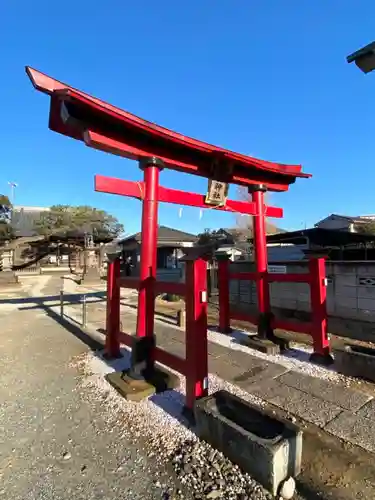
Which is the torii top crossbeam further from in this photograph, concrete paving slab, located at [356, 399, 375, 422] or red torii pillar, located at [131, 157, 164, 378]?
concrete paving slab, located at [356, 399, 375, 422]

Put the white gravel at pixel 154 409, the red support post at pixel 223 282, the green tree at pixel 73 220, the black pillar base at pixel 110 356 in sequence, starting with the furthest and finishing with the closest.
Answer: the green tree at pixel 73 220 < the red support post at pixel 223 282 < the black pillar base at pixel 110 356 < the white gravel at pixel 154 409

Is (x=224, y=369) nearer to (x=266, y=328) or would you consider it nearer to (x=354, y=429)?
(x=266, y=328)

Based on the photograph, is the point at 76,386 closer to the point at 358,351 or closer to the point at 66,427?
the point at 66,427

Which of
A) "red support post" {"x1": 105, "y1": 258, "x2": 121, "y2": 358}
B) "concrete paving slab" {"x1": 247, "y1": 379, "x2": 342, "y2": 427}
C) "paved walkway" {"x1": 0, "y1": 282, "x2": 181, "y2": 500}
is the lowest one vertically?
"paved walkway" {"x1": 0, "y1": 282, "x2": 181, "y2": 500}

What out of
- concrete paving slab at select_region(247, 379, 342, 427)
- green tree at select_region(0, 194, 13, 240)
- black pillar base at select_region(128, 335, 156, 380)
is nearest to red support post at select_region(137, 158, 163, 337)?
black pillar base at select_region(128, 335, 156, 380)

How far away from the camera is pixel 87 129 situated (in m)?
4.08

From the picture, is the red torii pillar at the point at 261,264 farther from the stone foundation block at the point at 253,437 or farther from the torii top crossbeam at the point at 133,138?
the stone foundation block at the point at 253,437

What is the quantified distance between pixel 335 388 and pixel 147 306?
9.94 ft

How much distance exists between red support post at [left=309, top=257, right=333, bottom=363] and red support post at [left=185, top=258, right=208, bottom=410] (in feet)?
9.07

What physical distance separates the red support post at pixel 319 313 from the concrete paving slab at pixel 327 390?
0.75 meters

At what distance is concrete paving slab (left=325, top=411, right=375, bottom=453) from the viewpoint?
2908mm

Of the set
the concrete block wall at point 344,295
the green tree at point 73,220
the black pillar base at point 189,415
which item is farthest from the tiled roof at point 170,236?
the black pillar base at point 189,415

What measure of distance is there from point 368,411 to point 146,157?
15.6 ft

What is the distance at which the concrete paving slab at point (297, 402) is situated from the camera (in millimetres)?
3420
